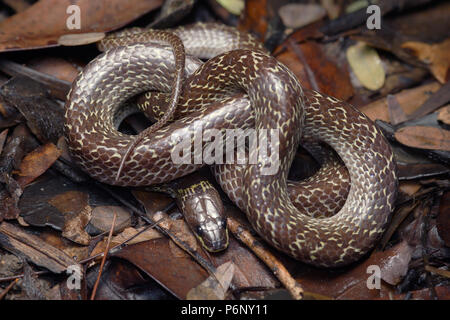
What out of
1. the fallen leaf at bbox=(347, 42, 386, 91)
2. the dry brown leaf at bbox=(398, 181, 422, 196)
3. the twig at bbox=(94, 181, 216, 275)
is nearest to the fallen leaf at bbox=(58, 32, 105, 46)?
the twig at bbox=(94, 181, 216, 275)

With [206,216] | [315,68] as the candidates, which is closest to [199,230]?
[206,216]

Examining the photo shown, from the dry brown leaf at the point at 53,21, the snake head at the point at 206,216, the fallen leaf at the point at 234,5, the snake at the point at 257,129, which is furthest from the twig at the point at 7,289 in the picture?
the fallen leaf at the point at 234,5

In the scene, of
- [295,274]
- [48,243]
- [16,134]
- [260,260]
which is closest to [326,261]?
[295,274]

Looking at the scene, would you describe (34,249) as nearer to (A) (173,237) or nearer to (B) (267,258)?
(A) (173,237)
